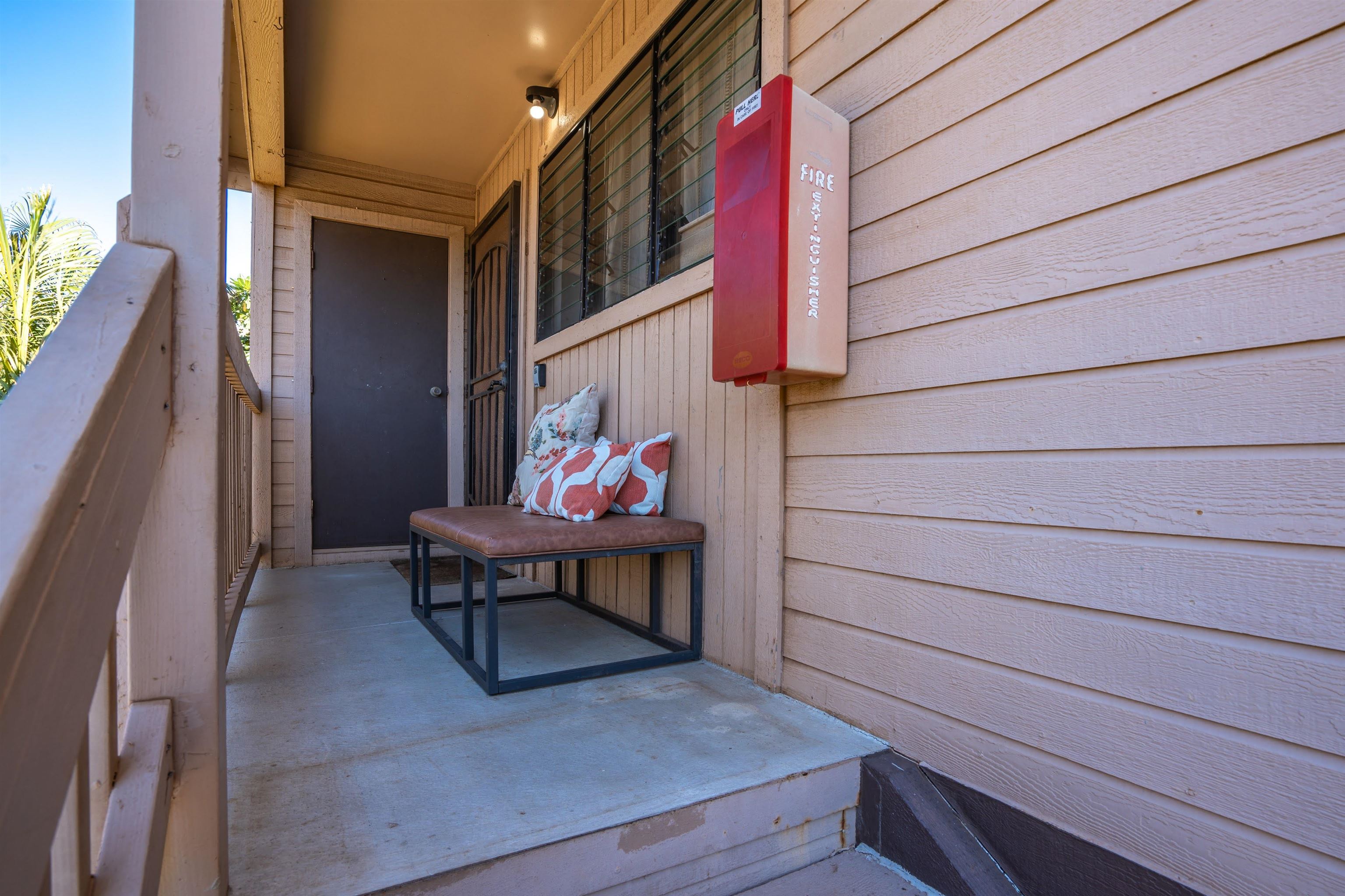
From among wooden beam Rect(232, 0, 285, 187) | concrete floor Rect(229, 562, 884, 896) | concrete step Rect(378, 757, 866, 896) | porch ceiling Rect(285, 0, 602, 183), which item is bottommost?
concrete step Rect(378, 757, 866, 896)

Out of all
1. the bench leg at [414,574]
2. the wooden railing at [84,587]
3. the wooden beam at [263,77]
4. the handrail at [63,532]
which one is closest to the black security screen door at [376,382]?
the wooden beam at [263,77]

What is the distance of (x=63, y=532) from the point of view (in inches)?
19.6

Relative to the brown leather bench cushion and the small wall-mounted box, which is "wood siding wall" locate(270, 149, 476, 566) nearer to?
the brown leather bench cushion

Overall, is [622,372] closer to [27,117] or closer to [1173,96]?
[1173,96]

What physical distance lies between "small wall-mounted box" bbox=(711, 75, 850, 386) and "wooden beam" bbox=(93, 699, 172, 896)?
118cm

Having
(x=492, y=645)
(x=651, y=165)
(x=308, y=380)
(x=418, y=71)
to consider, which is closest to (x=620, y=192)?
(x=651, y=165)

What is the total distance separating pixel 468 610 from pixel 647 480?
67 cm

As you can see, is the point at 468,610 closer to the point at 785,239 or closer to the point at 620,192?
the point at 785,239

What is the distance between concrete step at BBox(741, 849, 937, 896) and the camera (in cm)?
123

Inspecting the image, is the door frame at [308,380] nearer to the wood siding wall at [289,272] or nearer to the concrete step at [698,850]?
the wood siding wall at [289,272]

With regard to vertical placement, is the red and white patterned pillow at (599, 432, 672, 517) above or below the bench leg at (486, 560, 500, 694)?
above

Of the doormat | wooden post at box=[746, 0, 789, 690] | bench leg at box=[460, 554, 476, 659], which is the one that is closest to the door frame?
the doormat

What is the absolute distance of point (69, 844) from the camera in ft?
2.08

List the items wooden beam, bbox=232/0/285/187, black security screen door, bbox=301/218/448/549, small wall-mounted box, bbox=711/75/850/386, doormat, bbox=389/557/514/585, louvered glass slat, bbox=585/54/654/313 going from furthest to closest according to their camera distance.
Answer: black security screen door, bbox=301/218/448/549 < doormat, bbox=389/557/514/585 < wooden beam, bbox=232/0/285/187 < louvered glass slat, bbox=585/54/654/313 < small wall-mounted box, bbox=711/75/850/386
